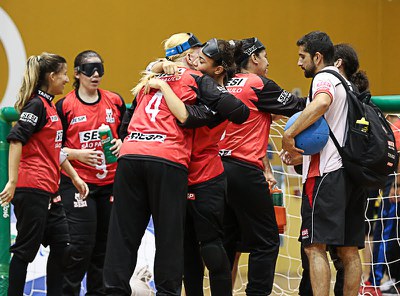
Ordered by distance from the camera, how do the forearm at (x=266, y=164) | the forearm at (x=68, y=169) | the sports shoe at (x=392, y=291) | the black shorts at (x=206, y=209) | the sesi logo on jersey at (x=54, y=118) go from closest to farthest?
1. the black shorts at (x=206, y=209)
2. the sesi logo on jersey at (x=54, y=118)
3. the forearm at (x=68, y=169)
4. the forearm at (x=266, y=164)
5. the sports shoe at (x=392, y=291)

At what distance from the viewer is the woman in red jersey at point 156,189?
5.26m

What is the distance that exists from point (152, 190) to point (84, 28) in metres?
5.40

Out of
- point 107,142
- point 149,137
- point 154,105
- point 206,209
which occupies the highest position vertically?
point 154,105

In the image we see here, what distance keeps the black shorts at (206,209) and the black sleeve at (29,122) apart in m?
1.39

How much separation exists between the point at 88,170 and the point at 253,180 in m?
1.47

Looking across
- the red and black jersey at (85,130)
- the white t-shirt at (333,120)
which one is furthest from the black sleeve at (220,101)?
the red and black jersey at (85,130)

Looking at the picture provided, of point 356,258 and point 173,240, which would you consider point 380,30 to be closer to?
point 356,258

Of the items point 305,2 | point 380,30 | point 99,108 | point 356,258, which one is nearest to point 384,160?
point 356,258

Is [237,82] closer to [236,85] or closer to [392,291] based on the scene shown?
[236,85]

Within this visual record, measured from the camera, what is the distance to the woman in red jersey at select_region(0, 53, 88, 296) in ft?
20.6

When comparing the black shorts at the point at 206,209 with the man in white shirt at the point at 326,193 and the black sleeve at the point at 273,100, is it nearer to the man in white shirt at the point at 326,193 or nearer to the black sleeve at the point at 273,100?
the man in white shirt at the point at 326,193

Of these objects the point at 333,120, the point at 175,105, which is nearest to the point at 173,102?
the point at 175,105

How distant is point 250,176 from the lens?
242 inches

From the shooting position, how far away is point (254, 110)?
20.6 feet
